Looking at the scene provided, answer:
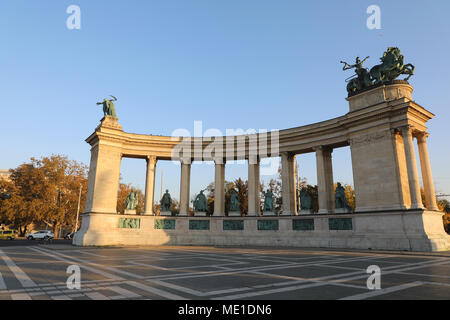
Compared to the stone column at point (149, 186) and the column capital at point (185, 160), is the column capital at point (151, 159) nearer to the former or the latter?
the stone column at point (149, 186)

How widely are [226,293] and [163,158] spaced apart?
33177mm

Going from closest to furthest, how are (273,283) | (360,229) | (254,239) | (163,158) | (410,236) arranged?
1. (273,283)
2. (410,236)
3. (360,229)
4. (254,239)
5. (163,158)

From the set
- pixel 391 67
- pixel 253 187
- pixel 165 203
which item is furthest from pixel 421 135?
pixel 165 203

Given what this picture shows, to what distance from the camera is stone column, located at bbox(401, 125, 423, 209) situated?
26078 mm

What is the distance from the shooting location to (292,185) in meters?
35.4

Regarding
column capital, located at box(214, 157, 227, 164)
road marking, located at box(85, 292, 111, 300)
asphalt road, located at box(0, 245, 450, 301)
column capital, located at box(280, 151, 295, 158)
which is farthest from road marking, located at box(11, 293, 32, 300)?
column capital, located at box(280, 151, 295, 158)

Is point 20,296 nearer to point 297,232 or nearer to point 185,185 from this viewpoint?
point 297,232

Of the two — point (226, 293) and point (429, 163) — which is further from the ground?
point (429, 163)

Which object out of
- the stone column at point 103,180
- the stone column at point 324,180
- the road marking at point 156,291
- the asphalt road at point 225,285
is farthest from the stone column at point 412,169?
the stone column at point 103,180

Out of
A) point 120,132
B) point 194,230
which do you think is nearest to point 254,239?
point 194,230

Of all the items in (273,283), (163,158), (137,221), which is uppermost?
(163,158)

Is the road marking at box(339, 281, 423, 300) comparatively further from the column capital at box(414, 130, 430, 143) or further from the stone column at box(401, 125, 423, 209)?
the column capital at box(414, 130, 430, 143)

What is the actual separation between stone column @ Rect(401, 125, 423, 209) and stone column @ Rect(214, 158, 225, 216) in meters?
21.0

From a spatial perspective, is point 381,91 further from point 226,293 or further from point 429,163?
point 226,293
